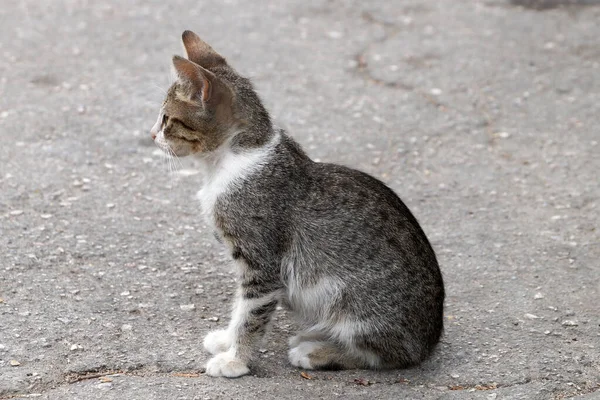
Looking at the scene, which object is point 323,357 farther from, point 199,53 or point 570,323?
point 199,53

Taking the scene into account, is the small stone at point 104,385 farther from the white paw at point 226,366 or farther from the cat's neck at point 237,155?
the cat's neck at point 237,155

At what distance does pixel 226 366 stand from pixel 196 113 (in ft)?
3.63

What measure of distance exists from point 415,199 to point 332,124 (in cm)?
119

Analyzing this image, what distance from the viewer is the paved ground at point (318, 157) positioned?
404 centimetres

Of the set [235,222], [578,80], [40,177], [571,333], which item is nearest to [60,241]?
[40,177]

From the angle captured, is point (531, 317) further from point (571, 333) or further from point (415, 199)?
point (415, 199)

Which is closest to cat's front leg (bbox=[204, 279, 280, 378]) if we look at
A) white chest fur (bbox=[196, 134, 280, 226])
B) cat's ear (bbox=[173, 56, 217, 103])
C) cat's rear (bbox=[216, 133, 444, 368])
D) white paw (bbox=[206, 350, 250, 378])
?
white paw (bbox=[206, 350, 250, 378])

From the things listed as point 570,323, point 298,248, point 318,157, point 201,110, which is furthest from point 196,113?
point 318,157

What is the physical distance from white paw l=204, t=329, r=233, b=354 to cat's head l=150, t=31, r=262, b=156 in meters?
0.82

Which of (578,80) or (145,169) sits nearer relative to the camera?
(145,169)

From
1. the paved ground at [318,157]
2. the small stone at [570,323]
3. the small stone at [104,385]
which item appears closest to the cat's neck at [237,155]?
the paved ground at [318,157]

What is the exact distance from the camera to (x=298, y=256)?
4.02 metres

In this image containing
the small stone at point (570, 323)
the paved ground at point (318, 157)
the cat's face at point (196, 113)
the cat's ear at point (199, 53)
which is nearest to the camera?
the cat's face at point (196, 113)

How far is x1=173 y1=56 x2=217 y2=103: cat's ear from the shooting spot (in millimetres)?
3859
